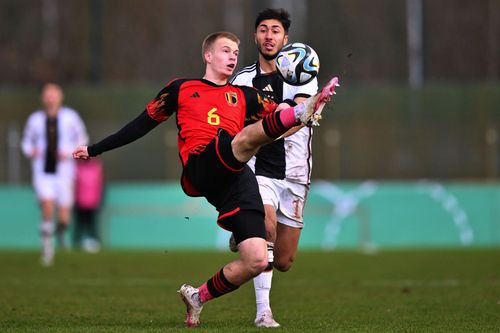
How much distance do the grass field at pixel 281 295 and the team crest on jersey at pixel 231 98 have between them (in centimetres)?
163

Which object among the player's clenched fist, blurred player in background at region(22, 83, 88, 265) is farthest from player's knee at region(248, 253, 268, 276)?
blurred player in background at region(22, 83, 88, 265)

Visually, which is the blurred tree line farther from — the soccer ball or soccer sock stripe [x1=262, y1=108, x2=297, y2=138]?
soccer sock stripe [x1=262, y1=108, x2=297, y2=138]

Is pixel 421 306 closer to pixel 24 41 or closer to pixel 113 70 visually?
pixel 113 70

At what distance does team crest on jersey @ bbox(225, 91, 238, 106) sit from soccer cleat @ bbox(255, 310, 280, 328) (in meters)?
1.56

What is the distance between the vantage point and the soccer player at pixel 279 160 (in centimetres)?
967

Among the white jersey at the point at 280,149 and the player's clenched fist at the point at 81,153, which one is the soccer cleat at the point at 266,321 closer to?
the white jersey at the point at 280,149

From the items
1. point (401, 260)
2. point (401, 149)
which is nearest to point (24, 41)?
point (401, 149)

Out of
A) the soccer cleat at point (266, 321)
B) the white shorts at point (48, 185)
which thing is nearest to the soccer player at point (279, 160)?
the soccer cleat at point (266, 321)

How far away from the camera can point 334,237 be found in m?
21.9

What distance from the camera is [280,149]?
9.80 metres

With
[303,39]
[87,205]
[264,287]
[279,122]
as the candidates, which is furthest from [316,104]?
[303,39]

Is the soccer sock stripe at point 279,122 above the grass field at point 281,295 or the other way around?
above

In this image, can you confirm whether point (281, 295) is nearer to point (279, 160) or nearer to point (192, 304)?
point (279, 160)

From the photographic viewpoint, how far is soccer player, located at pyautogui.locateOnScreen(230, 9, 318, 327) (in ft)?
31.7
